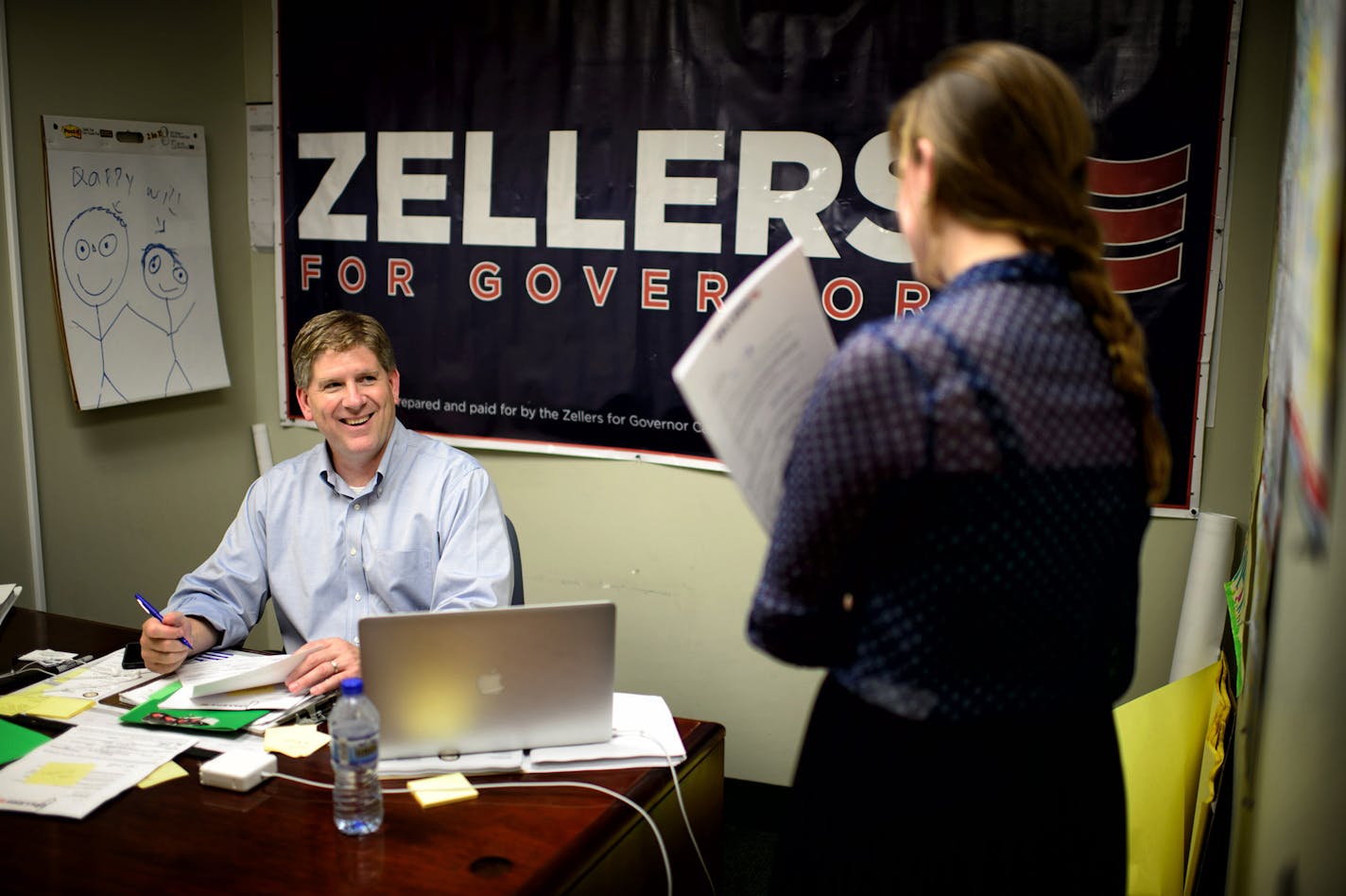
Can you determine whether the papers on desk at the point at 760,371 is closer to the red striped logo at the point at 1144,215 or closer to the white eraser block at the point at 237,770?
the white eraser block at the point at 237,770

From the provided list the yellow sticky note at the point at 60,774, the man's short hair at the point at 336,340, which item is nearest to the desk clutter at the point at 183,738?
the yellow sticky note at the point at 60,774

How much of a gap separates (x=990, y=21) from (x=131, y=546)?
2808 mm

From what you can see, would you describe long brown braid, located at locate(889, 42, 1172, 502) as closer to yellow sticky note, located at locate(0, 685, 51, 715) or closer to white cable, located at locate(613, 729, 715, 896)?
white cable, located at locate(613, 729, 715, 896)

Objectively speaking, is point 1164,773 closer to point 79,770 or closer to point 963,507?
point 963,507

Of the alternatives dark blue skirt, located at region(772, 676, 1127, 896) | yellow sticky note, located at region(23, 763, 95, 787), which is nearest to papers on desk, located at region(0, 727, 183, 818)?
yellow sticky note, located at region(23, 763, 95, 787)

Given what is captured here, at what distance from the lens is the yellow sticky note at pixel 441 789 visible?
4.69 feet

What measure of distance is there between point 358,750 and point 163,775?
36 cm

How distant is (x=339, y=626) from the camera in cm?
210

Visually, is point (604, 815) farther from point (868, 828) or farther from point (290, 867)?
point (868, 828)

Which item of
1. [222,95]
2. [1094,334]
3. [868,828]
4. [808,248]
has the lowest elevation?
[868,828]

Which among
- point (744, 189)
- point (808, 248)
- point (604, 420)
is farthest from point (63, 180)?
point (808, 248)

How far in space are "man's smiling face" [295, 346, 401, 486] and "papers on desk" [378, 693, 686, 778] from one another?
747 mm

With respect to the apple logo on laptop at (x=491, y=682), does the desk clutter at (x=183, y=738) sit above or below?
below

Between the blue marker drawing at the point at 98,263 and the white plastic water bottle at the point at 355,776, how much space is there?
6.48 ft
